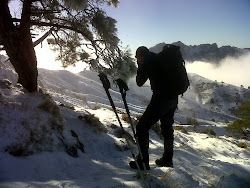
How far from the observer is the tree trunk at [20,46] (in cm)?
471

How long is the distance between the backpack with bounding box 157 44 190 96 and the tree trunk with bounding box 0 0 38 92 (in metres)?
3.91

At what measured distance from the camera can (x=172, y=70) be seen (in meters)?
3.01

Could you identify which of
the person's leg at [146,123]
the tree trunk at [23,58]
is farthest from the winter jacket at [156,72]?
the tree trunk at [23,58]

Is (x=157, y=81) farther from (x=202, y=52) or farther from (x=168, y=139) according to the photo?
(x=202, y=52)

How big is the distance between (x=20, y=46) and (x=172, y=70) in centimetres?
419

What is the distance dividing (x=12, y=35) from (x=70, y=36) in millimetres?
3274

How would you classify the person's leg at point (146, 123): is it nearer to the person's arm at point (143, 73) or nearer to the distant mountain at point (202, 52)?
the person's arm at point (143, 73)

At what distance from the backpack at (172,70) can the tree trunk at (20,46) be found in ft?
12.8

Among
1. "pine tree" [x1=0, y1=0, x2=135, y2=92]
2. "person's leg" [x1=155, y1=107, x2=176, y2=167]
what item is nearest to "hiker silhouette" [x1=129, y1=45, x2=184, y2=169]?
"person's leg" [x1=155, y1=107, x2=176, y2=167]

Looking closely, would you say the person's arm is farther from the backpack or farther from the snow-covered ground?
the snow-covered ground

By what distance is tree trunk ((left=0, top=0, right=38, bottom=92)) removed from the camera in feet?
15.5

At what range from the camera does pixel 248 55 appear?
16112 cm

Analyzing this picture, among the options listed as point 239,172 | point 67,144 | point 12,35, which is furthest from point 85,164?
point 12,35

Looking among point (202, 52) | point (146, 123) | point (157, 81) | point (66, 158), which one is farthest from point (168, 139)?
point (202, 52)
